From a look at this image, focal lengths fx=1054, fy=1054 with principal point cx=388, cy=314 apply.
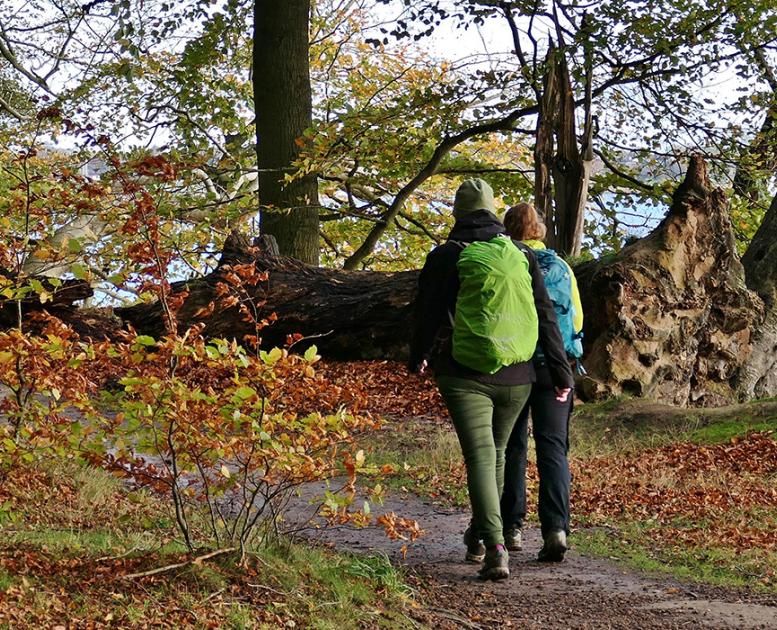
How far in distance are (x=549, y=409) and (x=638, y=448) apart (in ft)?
14.7

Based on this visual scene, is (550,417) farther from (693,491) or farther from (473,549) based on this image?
(693,491)

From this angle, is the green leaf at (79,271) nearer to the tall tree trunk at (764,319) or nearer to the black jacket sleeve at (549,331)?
the black jacket sleeve at (549,331)

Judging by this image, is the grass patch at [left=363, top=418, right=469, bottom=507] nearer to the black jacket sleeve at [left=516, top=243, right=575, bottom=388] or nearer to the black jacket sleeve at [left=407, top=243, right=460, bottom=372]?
the black jacket sleeve at [left=516, top=243, right=575, bottom=388]

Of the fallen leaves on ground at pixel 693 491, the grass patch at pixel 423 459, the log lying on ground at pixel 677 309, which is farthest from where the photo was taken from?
the log lying on ground at pixel 677 309

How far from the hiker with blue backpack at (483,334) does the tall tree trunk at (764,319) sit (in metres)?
8.19

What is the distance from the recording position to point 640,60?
53.0ft

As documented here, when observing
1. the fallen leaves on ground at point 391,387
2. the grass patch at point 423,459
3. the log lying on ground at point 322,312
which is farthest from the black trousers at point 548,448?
the log lying on ground at point 322,312

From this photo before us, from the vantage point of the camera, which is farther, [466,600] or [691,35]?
[691,35]

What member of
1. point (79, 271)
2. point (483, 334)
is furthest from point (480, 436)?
point (79, 271)

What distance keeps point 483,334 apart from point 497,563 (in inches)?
50.0

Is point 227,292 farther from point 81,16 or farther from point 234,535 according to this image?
point 81,16

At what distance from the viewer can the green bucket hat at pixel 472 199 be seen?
588cm

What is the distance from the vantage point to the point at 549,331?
19.3ft

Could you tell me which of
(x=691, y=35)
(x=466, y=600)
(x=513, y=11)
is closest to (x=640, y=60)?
(x=691, y=35)
